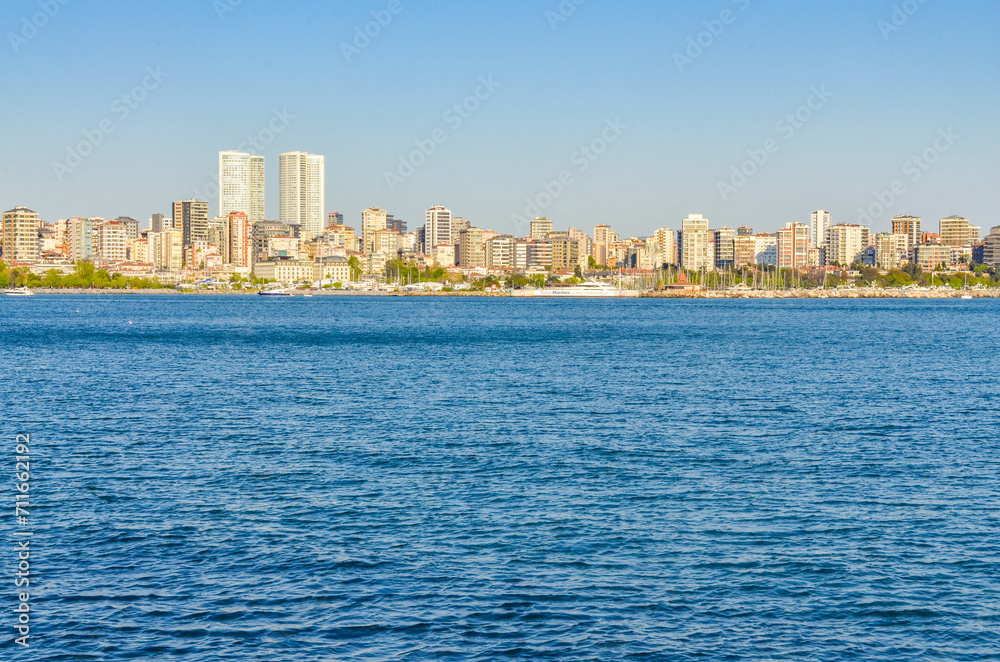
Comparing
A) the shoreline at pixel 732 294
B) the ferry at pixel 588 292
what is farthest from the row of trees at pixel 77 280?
the ferry at pixel 588 292

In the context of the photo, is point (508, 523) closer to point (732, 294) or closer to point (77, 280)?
point (732, 294)

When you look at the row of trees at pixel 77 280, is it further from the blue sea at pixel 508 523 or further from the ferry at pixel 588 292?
the blue sea at pixel 508 523

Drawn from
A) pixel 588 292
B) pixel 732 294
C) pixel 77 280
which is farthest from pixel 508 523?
pixel 77 280

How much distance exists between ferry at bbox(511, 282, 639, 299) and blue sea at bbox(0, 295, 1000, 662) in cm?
15319

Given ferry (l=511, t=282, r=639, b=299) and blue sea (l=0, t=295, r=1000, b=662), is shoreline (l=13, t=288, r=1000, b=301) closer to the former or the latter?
ferry (l=511, t=282, r=639, b=299)

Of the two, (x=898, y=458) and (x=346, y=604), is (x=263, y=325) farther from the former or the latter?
(x=346, y=604)

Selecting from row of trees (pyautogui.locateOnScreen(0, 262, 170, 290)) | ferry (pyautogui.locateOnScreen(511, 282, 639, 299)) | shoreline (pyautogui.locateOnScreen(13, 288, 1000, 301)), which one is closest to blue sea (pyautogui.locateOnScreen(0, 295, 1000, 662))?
ferry (pyautogui.locateOnScreen(511, 282, 639, 299))

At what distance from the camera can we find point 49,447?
61.5 ft

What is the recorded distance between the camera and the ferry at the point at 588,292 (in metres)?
182

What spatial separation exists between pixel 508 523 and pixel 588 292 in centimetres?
16981

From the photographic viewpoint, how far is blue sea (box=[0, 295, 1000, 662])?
9.78m

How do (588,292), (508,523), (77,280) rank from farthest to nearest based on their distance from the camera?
(77,280)
(588,292)
(508,523)

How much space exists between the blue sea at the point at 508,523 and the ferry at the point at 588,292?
6031 inches

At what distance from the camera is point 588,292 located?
182m
